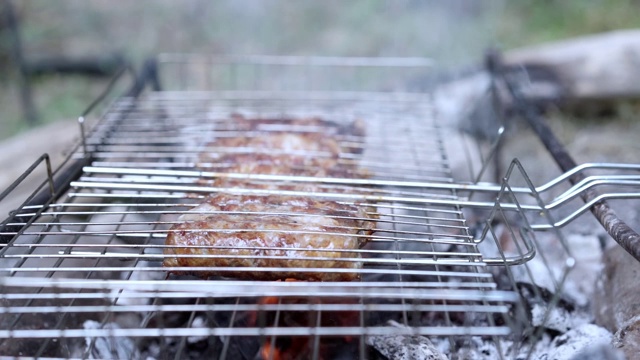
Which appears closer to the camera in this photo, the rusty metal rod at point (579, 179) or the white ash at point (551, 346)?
the rusty metal rod at point (579, 179)

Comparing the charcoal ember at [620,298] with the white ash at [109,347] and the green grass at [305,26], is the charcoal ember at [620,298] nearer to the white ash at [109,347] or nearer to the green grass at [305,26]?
the white ash at [109,347]

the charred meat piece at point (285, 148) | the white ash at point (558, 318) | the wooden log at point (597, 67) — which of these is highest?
the wooden log at point (597, 67)

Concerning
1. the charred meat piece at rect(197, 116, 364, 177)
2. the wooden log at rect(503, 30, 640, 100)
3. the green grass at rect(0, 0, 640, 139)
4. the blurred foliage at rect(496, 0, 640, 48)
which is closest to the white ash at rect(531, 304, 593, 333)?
the charred meat piece at rect(197, 116, 364, 177)

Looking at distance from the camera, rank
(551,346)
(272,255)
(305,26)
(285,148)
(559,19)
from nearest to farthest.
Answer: (272,255)
(551,346)
(285,148)
(559,19)
(305,26)

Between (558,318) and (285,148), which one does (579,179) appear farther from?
(285,148)

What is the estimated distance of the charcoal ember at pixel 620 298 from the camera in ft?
7.75

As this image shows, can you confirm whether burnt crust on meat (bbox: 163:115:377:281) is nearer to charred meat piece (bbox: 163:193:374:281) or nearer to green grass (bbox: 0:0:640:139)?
charred meat piece (bbox: 163:193:374:281)

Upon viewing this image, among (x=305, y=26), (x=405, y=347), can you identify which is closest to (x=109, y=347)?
(x=405, y=347)

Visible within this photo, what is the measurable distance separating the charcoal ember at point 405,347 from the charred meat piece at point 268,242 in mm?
368

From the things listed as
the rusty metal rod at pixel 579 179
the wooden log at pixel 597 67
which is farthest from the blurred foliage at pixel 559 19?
the rusty metal rod at pixel 579 179

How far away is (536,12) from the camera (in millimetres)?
8641

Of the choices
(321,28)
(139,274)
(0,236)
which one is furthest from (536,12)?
(0,236)

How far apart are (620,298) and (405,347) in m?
1.14

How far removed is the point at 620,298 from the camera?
9.03 ft
